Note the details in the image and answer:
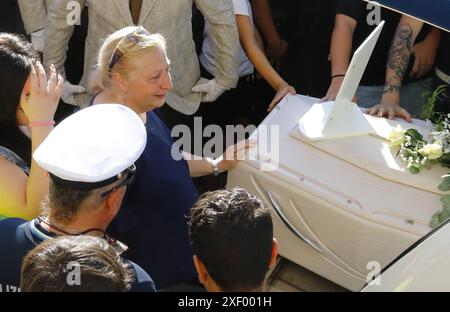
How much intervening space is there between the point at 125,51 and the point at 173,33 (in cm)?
54

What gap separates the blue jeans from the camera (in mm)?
2998

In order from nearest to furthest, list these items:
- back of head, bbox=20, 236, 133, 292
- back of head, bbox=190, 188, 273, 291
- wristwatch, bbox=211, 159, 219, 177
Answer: back of head, bbox=20, 236, 133, 292 < back of head, bbox=190, 188, 273, 291 < wristwatch, bbox=211, 159, 219, 177

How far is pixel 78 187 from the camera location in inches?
72.1

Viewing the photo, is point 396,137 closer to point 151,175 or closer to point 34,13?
point 151,175

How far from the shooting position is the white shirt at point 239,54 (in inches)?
122

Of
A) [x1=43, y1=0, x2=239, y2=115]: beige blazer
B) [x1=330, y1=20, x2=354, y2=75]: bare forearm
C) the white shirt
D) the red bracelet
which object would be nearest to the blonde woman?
the red bracelet

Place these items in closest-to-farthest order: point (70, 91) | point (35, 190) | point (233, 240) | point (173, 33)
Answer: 1. point (233, 240)
2. point (35, 190)
3. point (173, 33)
4. point (70, 91)

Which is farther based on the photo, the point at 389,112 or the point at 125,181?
the point at 389,112

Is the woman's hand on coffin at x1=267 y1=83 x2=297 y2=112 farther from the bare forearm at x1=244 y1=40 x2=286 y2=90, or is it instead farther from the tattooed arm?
the tattooed arm

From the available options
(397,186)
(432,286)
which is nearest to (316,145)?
(397,186)

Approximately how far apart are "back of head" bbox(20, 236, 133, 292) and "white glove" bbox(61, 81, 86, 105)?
155cm

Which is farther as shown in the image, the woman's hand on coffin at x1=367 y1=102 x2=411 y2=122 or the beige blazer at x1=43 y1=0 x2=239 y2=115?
the beige blazer at x1=43 y1=0 x2=239 y2=115

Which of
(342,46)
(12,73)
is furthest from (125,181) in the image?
(342,46)
